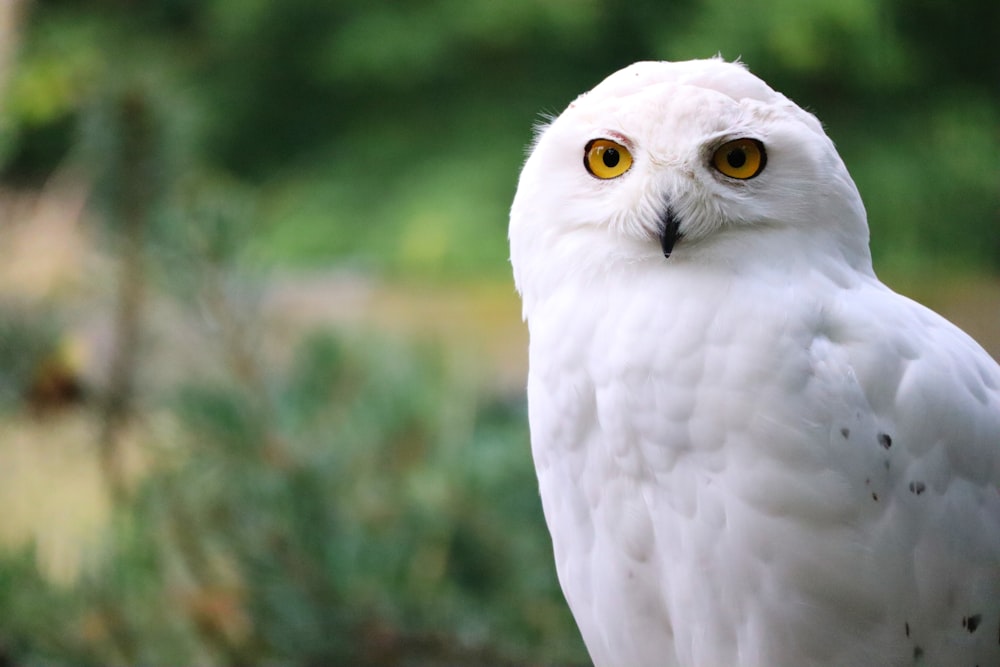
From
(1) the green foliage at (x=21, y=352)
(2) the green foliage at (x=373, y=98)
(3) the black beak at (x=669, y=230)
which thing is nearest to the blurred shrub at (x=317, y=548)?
(1) the green foliage at (x=21, y=352)

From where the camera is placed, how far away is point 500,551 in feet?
4.82

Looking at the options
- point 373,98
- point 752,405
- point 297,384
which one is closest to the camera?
point 752,405

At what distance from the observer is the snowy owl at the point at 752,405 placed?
0.64 metres

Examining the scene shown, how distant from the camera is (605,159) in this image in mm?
699

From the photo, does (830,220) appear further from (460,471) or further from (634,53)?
(634,53)

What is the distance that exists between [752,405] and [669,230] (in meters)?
0.12

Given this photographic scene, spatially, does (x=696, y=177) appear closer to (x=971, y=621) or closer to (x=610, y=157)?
(x=610, y=157)

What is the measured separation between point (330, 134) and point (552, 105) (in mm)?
652

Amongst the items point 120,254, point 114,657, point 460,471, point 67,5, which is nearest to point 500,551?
point 460,471

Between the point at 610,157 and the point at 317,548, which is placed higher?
the point at 610,157

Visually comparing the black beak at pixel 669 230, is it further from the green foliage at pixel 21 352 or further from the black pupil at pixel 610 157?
the green foliage at pixel 21 352

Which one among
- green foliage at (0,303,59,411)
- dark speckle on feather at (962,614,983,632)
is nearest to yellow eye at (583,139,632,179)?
dark speckle on feather at (962,614,983,632)

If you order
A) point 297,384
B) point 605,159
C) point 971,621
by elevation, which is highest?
point 605,159

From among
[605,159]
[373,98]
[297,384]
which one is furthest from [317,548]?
[373,98]
